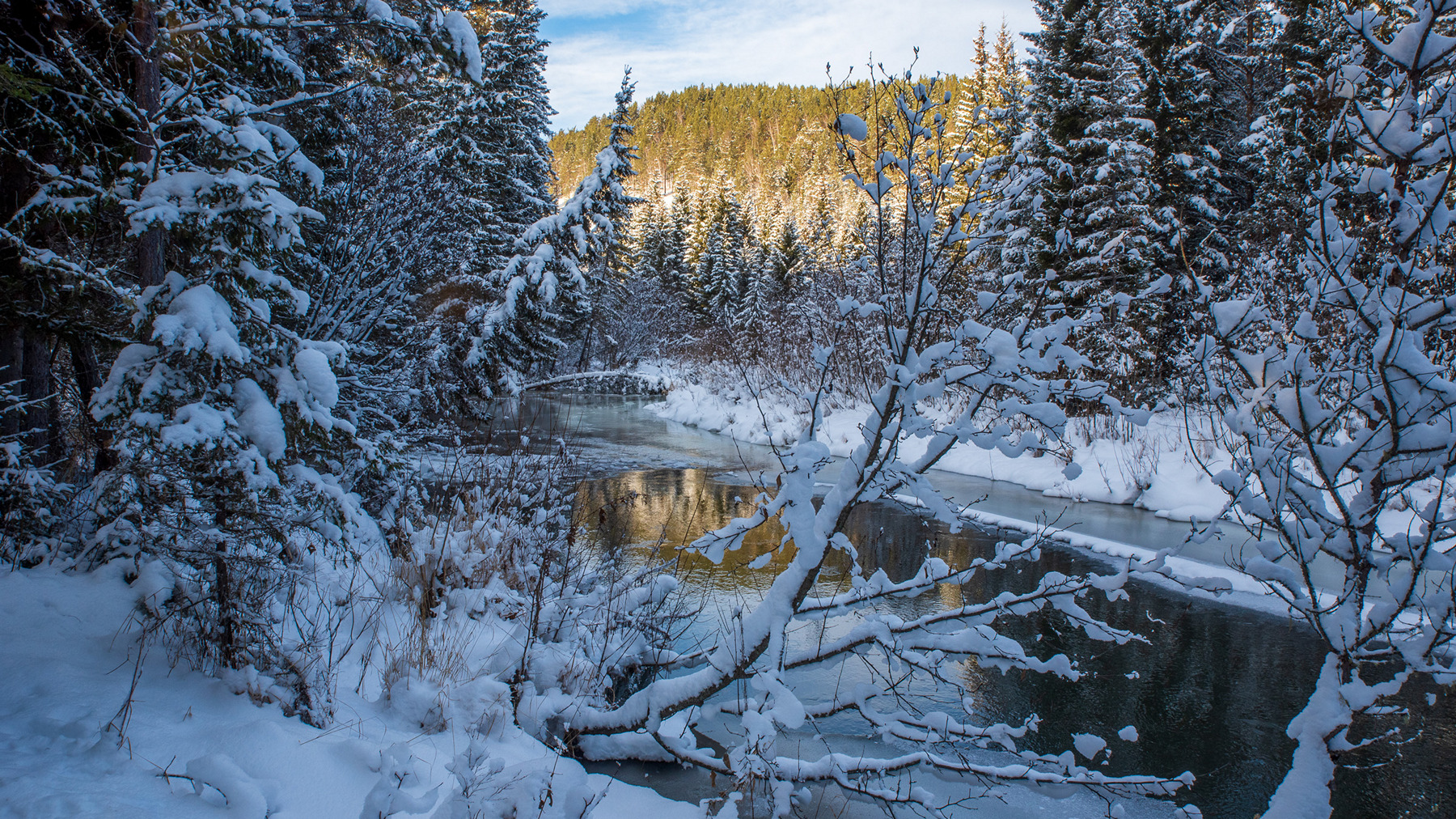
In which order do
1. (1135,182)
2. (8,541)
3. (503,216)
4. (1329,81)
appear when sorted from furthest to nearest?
(503,216), (1135,182), (8,541), (1329,81)

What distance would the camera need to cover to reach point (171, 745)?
7.09 feet

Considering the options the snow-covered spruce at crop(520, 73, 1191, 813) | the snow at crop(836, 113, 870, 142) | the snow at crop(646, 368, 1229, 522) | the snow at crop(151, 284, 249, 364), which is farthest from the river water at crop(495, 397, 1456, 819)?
the snow at crop(151, 284, 249, 364)

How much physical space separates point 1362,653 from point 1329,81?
6.51 feet

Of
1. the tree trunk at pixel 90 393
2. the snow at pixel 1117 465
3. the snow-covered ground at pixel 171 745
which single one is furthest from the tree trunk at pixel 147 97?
the snow at pixel 1117 465

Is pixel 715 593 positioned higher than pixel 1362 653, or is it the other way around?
pixel 1362 653

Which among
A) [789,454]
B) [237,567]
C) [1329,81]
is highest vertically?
[1329,81]

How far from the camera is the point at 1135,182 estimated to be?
12.7 m

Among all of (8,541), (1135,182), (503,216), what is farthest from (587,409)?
(8,541)

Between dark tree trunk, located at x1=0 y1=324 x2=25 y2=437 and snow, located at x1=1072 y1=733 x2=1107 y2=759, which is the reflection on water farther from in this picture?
dark tree trunk, located at x1=0 y1=324 x2=25 y2=437

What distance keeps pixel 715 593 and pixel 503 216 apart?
15.3 meters

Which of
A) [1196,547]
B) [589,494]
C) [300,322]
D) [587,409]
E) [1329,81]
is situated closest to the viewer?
[1329,81]

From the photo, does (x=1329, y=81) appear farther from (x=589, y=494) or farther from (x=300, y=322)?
(x=589, y=494)

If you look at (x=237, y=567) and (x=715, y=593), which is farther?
(x=715, y=593)

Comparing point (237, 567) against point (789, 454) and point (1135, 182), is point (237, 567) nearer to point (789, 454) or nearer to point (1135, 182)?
point (789, 454)
